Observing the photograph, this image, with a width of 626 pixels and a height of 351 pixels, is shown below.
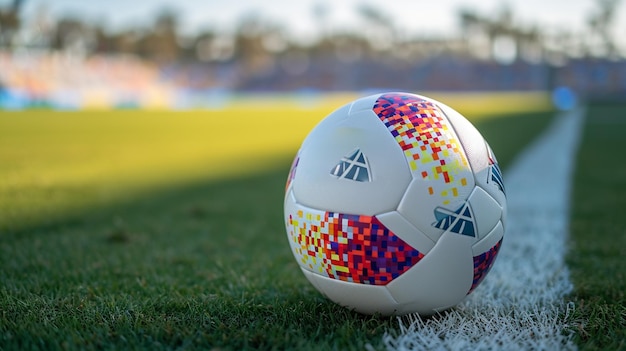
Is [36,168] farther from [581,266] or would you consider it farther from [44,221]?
[581,266]

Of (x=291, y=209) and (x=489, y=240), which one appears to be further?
(x=291, y=209)

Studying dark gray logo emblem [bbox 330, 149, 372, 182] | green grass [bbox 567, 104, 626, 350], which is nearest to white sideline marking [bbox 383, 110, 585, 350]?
green grass [bbox 567, 104, 626, 350]

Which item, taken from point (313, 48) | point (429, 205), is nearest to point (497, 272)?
point (429, 205)

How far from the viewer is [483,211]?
251cm

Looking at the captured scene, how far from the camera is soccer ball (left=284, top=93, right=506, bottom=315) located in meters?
2.38

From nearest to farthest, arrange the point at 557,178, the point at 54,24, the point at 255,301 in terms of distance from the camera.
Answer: the point at 255,301 < the point at 557,178 < the point at 54,24

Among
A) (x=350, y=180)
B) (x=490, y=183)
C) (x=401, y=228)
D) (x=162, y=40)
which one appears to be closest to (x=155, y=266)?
(x=350, y=180)

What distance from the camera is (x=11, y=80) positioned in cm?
3309

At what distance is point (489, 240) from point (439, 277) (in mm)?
301

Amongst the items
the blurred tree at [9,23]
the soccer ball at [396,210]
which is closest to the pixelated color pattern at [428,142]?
the soccer ball at [396,210]

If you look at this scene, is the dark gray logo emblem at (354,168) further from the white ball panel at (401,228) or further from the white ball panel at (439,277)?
the white ball panel at (439,277)

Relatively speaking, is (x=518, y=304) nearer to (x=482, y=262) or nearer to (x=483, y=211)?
(x=482, y=262)

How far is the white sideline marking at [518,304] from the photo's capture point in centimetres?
238

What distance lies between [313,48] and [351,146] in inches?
3538
